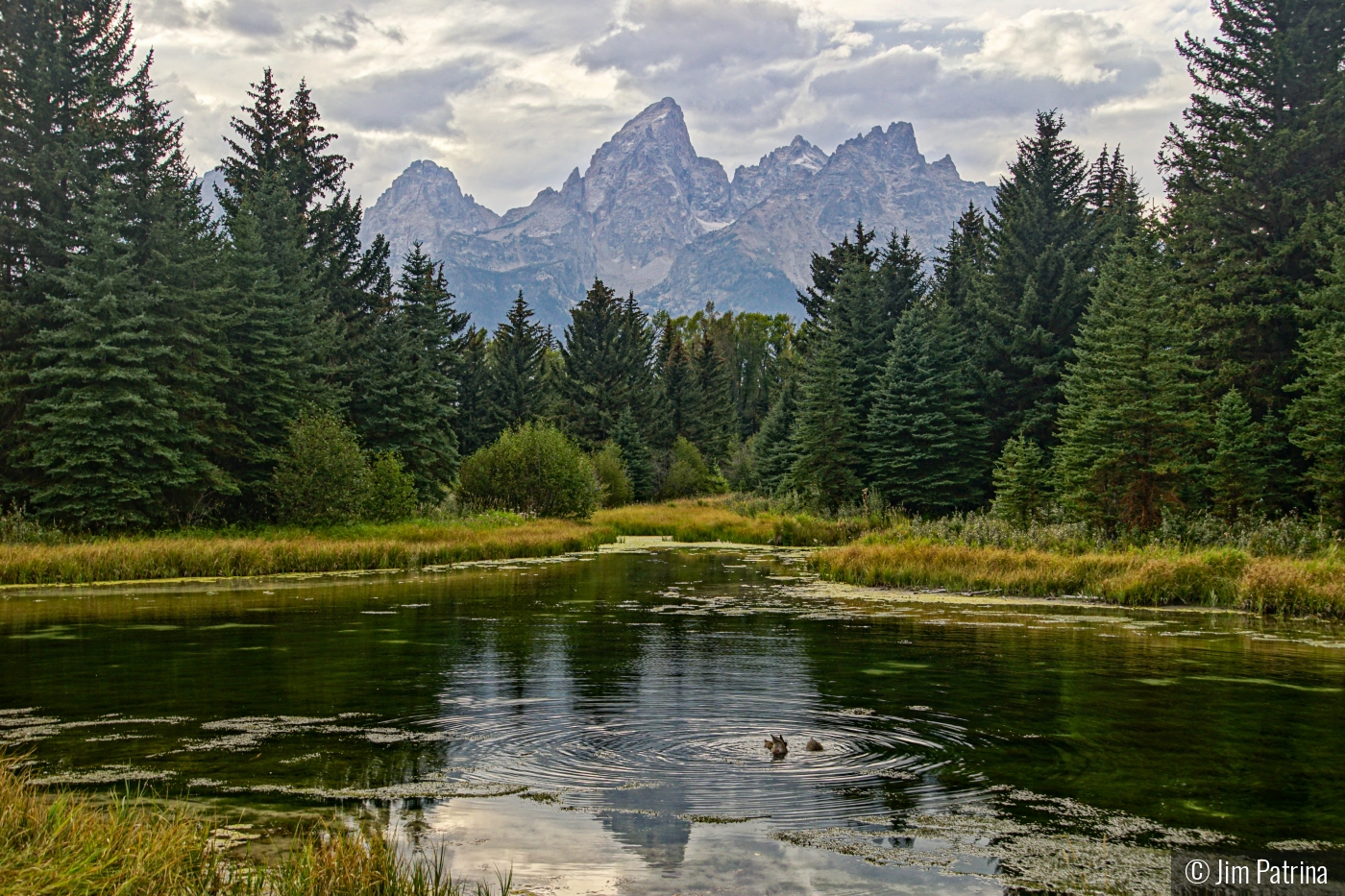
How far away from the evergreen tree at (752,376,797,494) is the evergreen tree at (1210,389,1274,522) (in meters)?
33.0

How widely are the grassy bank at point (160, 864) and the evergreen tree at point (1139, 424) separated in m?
28.7

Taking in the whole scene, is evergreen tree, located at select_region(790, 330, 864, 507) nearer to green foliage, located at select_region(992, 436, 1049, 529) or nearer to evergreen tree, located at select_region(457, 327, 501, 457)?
green foliage, located at select_region(992, 436, 1049, 529)

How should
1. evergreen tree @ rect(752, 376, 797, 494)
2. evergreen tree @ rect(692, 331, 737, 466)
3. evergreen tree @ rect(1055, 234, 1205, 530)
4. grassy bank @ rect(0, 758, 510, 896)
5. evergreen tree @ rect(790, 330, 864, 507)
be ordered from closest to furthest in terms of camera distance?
grassy bank @ rect(0, 758, 510, 896)
evergreen tree @ rect(1055, 234, 1205, 530)
evergreen tree @ rect(790, 330, 864, 507)
evergreen tree @ rect(752, 376, 797, 494)
evergreen tree @ rect(692, 331, 737, 466)

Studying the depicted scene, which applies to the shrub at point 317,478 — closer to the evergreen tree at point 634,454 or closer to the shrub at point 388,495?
the shrub at point 388,495

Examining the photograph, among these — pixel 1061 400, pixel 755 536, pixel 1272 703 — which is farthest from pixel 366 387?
pixel 1272 703

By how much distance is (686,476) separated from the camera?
79.6 meters

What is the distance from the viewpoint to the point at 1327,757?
31.2ft

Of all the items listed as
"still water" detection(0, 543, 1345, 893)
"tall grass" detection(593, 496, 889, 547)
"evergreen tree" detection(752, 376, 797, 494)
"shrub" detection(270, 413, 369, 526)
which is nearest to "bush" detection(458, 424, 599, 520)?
"tall grass" detection(593, 496, 889, 547)

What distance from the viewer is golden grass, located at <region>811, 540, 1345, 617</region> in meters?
20.1

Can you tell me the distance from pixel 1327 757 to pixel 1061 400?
1572 inches

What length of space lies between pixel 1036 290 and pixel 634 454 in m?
36.5

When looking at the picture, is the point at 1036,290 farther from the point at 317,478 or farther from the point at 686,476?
the point at 686,476

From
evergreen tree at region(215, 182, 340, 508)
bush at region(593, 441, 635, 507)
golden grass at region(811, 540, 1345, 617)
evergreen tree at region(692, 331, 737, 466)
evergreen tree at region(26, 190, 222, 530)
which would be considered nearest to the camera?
golden grass at region(811, 540, 1345, 617)

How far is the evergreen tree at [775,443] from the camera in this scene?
6481cm
